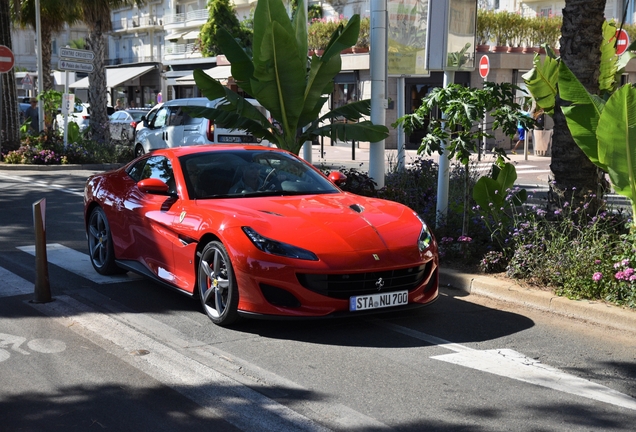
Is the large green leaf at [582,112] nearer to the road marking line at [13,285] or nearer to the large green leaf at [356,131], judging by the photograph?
the large green leaf at [356,131]

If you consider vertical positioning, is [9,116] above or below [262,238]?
above

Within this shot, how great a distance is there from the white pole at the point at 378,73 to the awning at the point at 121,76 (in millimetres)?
49657

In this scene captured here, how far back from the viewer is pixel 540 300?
7641 millimetres

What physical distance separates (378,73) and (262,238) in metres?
5.81

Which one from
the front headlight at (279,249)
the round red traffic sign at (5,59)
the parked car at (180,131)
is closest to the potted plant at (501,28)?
the parked car at (180,131)

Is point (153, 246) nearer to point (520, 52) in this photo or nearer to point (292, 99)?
point (292, 99)

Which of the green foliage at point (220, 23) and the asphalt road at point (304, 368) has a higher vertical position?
the green foliage at point (220, 23)

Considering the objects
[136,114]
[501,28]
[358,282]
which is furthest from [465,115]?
[136,114]

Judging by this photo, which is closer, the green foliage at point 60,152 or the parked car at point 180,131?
the parked car at point 180,131

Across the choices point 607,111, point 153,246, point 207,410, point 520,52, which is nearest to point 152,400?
point 207,410

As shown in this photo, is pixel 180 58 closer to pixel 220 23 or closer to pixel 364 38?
pixel 220 23

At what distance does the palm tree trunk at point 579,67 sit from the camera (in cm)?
869

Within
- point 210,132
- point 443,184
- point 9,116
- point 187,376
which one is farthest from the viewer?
point 9,116

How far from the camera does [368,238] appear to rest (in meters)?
6.73
